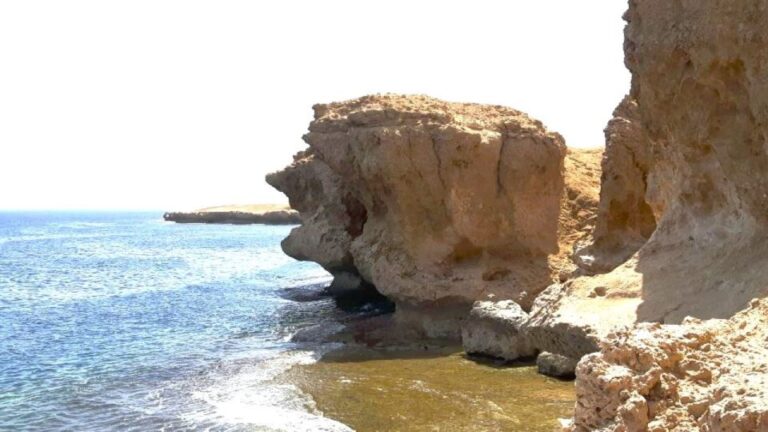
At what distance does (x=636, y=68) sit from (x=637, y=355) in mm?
8198

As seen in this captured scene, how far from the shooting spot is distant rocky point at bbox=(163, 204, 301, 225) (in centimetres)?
12288

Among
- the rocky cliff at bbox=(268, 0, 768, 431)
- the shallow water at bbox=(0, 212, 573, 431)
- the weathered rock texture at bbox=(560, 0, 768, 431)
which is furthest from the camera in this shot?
the shallow water at bbox=(0, 212, 573, 431)

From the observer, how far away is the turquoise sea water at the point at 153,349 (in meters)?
14.0

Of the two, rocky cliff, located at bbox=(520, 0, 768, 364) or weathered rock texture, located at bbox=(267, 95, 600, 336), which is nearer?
rocky cliff, located at bbox=(520, 0, 768, 364)

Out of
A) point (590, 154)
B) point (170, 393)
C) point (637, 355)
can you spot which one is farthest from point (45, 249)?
point (637, 355)

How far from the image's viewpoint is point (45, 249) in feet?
226

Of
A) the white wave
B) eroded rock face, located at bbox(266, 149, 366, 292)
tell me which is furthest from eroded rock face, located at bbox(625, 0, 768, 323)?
eroded rock face, located at bbox(266, 149, 366, 292)

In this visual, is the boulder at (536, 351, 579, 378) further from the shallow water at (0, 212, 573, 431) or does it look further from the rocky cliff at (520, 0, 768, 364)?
the rocky cliff at (520, 0, 768, 364)

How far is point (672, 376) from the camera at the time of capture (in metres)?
5.86

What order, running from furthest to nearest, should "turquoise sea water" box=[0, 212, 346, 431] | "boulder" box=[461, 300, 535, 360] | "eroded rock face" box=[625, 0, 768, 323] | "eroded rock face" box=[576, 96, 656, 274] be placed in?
"eroded rock face" box=[576, 96, 656, 274] → "boulder" box=[461, 300, 535, 360] → "turquoise sea water" box=[0, 212, 346, 431] → "eroded rock face" box=[625, 0, 768, 323]

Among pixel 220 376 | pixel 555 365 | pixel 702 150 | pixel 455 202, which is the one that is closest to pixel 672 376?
pixel 702 150

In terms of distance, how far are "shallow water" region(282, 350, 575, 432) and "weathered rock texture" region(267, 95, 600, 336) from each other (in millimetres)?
3938

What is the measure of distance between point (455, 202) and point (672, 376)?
16.1 metres

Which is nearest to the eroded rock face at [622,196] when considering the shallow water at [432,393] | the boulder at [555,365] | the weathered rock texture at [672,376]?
the boulder at [555,365]
